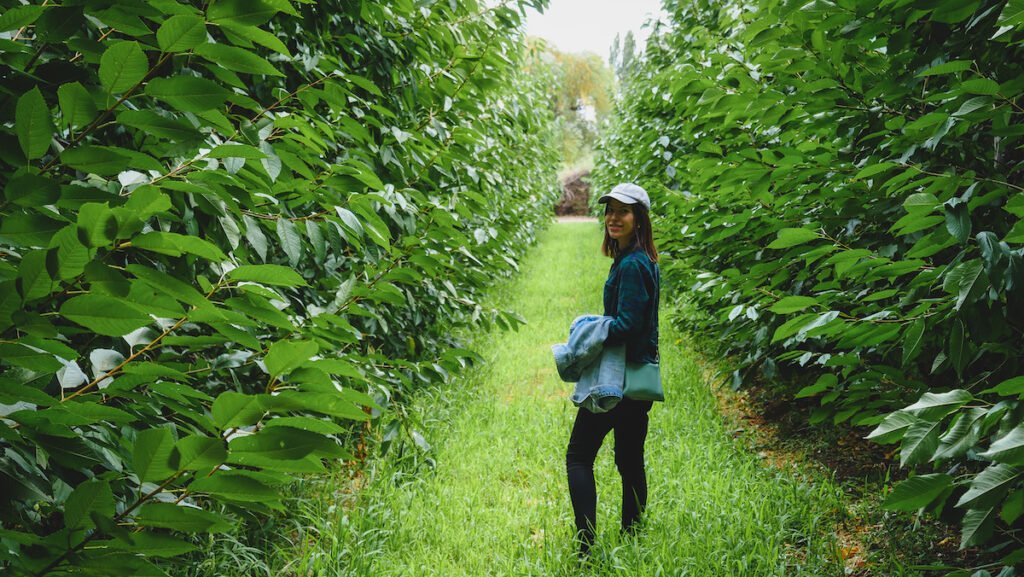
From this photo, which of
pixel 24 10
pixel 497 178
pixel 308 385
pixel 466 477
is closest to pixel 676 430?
pixel 466 477

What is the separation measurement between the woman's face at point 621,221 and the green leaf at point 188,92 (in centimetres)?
204

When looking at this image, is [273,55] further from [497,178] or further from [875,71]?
[497,178]

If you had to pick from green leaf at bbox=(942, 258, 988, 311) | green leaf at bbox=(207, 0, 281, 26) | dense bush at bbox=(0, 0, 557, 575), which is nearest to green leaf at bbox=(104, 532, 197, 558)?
dense bush at bbox=(0, 0, 557, 575)

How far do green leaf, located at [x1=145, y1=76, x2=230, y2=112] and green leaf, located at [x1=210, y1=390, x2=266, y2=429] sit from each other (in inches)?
18.4

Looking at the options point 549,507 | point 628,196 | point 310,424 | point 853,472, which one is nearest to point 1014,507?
point 310,424

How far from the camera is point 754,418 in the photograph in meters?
4.43

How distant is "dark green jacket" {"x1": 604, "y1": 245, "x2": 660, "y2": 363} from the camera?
2607 mm

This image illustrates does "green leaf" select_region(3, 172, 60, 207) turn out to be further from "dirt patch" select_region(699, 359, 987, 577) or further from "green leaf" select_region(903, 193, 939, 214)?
"dirt patch" select_region(699, 359, 987, 577)

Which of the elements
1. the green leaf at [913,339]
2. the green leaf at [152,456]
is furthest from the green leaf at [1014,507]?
the green leaf at [152,456]

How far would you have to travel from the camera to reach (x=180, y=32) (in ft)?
Answer: 2.67

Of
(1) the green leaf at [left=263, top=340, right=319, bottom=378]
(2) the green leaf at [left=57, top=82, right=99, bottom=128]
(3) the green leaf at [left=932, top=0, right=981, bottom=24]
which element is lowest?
(1) the green leaf at [left=263, top=340, right=319, bottom=378]

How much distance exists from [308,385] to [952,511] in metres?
2.24

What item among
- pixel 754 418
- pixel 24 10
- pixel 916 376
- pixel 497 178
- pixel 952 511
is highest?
pixel 24 10

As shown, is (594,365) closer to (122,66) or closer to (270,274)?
(270,274)
